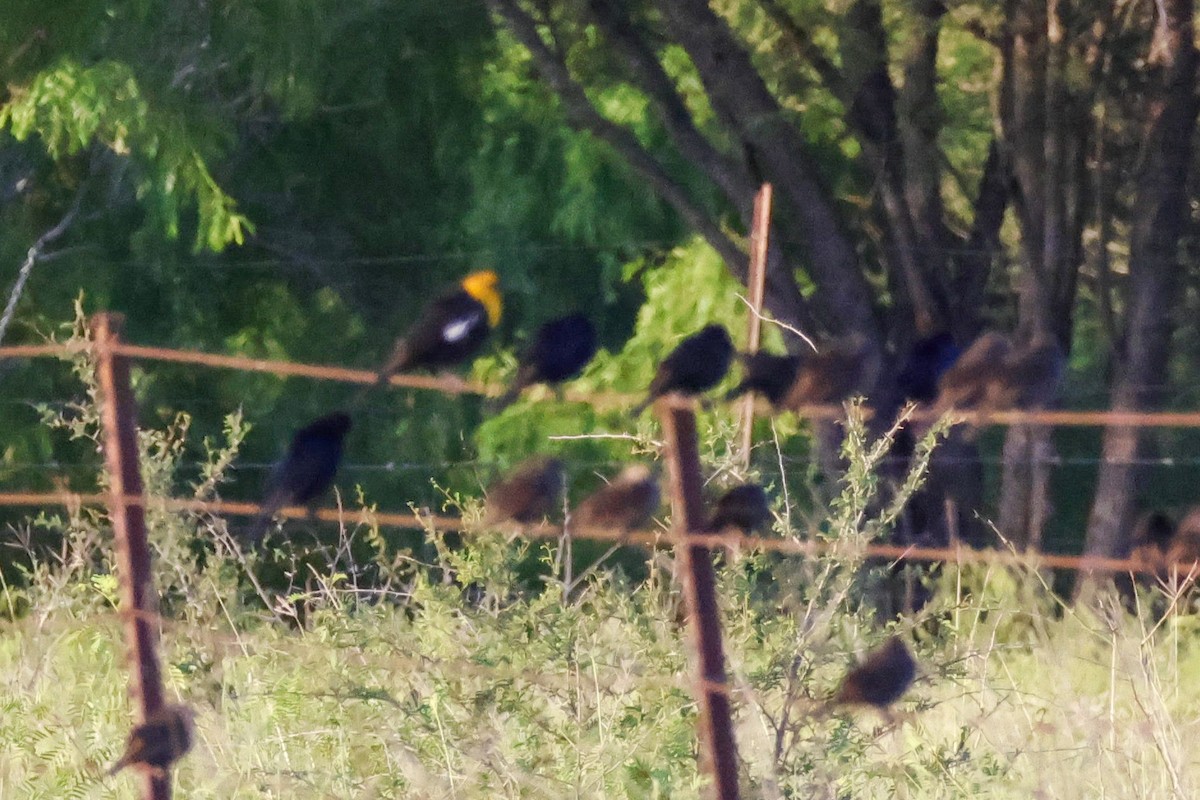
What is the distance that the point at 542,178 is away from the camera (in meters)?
10.6

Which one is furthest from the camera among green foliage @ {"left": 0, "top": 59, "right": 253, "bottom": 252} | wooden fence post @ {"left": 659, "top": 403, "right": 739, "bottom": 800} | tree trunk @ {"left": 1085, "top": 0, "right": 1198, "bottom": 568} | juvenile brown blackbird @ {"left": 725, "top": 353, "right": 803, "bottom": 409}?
green foliage @ {"left": 0, "top": 59, "right": 253, "bottom": 252}

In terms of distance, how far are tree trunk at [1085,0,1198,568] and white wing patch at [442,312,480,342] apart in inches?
138

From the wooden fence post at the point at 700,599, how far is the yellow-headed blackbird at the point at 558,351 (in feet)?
6.58

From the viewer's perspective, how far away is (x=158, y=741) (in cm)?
290

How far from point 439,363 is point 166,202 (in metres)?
4.42

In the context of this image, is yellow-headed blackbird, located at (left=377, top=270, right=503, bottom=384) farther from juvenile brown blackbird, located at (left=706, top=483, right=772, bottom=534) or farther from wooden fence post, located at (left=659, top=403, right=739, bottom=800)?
wooden fence post, located at (left=659, top=403, right=739, bottom=800)

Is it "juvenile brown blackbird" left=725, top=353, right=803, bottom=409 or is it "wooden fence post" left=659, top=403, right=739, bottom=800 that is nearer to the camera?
"wooden fence post" left=659, top=403, right=739, bottom=800

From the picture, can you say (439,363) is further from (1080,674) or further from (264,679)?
(1080,674)

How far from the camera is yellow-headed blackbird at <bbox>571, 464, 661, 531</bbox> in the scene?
3.21 m

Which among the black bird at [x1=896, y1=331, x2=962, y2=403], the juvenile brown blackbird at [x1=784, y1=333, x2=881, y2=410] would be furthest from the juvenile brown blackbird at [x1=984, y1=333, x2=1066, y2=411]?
the black bird at [x1=896, y1=331, x2=962, y2=403]

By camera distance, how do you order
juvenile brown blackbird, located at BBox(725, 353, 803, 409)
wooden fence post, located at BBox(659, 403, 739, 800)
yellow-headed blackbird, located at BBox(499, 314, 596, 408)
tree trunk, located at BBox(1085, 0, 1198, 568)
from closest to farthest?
wooden fence post, located at BBox(659, 403, 739, 800) → juvenile brown blackbird, located at BBox(725, 353, 803, 409) → yellow-headed blackbird, located at BBox(499, 314, 596, 408) → tree trunk, located at BBox(1085, 0, 1198, 568)

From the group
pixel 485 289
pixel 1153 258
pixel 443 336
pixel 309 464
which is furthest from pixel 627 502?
pixel 1153 258

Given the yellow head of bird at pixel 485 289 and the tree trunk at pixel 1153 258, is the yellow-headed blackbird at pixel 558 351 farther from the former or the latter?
the tree trunk at pixel 1153 258

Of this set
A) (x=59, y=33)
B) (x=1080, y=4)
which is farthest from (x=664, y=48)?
(x=59, y=33)
